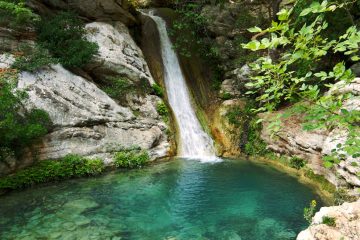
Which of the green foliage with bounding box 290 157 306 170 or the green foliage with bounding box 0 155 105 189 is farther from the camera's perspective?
the green foliage with bounding box 290 157 306 170

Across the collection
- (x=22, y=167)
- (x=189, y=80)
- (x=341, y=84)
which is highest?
(x=189, y=80)

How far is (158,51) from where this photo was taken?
66.1ft

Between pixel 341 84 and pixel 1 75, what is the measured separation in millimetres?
12807

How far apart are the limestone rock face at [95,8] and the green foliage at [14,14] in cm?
197

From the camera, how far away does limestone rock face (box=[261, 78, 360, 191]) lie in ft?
29.5

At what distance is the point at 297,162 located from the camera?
12.5 m

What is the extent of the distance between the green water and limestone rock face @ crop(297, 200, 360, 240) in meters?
1.91

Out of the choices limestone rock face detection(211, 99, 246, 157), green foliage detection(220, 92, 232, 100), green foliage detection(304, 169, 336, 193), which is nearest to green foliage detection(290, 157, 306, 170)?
green foliage detection(304, 169, 336, 193)

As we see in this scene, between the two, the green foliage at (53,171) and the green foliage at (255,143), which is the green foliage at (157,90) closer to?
the green foliage at (255,143)

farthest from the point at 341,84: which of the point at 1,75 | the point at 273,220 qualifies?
the point at 1,75

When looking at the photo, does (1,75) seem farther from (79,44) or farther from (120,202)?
(120,202)

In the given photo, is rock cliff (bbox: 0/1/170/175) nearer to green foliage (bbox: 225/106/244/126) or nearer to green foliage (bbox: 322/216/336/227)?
green foliage (bbox: 225/106/244/126)

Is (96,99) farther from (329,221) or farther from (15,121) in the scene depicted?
(329,221)

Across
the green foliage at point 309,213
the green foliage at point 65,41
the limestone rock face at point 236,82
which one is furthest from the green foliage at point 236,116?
the green foliage at point 309,213
